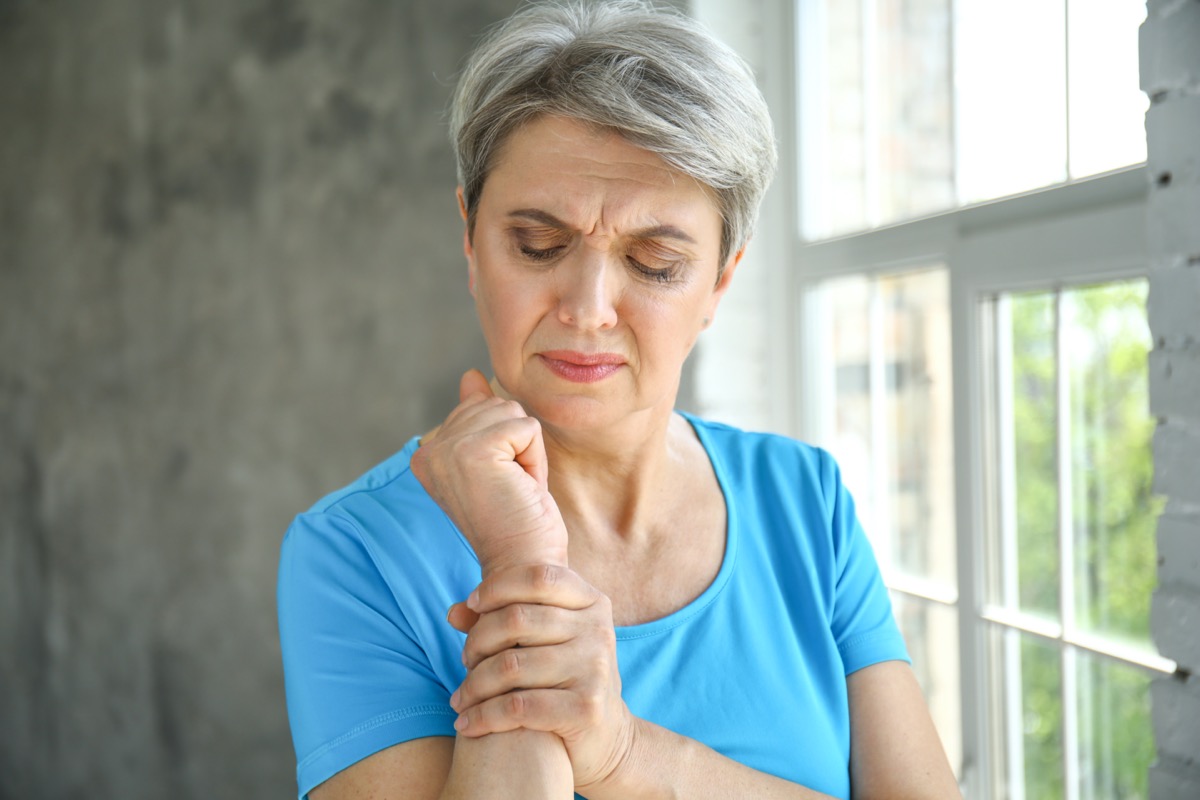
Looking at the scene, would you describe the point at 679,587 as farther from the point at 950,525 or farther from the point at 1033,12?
the point at 1033,12

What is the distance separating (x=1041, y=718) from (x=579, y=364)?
1152 mm

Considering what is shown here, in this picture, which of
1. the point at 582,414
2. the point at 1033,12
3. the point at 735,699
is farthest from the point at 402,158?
the point at 735,699

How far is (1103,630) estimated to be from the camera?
1.58m

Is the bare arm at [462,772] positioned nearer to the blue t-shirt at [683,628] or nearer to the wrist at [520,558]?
the blue t-shirt at [683,628]

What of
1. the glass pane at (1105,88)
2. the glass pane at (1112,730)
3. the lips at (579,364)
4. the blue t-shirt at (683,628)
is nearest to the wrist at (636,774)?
the blue t-shirt at (683,628)

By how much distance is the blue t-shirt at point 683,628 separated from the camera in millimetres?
1028

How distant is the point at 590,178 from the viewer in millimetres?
1126

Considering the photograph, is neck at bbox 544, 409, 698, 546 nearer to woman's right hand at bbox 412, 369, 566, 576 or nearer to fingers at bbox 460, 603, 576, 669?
woman's right hand at bbox 412, 369, 566, 576

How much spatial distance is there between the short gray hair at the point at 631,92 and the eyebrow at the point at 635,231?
66mm

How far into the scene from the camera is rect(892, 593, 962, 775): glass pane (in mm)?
2000

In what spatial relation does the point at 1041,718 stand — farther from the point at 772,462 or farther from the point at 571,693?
the point at 571,693

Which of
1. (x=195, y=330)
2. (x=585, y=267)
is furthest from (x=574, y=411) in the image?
(x=195, y=330)

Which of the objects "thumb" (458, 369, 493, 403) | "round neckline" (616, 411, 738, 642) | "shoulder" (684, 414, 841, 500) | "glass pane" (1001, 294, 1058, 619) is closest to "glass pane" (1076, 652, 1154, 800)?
"glass pane" (1001, 294, 1058, 619)

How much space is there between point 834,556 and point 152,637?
3060mm
